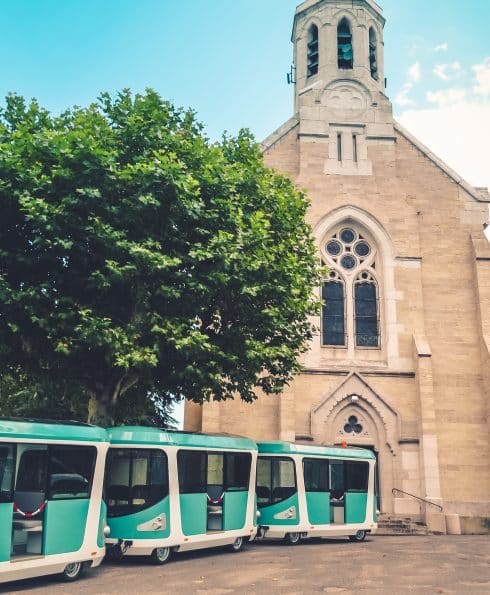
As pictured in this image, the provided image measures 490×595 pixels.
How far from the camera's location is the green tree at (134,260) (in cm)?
1424

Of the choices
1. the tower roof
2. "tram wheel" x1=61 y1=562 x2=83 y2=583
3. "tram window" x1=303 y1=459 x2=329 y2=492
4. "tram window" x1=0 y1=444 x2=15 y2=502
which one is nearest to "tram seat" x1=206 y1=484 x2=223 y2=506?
"tram window" x1=303 y1=459 x2=329 y2=492

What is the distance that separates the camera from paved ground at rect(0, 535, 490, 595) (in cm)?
1104

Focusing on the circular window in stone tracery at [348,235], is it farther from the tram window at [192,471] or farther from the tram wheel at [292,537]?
the tram window at [192,471]

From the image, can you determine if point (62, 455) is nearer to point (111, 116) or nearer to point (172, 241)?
point (172, 241)

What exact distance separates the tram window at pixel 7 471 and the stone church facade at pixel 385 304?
12613 mm

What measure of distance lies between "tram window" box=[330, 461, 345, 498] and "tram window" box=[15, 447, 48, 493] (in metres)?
9.84

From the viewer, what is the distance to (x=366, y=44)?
29969 mm

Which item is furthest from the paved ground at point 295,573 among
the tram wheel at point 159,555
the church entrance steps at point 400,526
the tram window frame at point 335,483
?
the church entrance steps at point 400,526

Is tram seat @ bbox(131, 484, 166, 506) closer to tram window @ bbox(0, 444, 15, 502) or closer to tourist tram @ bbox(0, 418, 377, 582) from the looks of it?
tourist tram @ bbox(0, 418, 377, 582)

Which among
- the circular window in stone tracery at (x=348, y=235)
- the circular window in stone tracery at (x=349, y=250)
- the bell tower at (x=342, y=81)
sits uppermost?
the bell tower at (x=342, y=81)

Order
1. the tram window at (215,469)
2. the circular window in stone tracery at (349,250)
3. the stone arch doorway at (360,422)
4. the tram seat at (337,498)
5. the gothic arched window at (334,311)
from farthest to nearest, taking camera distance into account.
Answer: the circular window in stone tracery at (349,250), the gothic arched window at (334,311), the stone arch doorway at (360,422), the tram seat at (337,498), the tram window at (215,469)

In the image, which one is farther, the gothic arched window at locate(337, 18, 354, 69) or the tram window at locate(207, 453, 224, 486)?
the gothic arched window at locate(337, 18, 354, 69)

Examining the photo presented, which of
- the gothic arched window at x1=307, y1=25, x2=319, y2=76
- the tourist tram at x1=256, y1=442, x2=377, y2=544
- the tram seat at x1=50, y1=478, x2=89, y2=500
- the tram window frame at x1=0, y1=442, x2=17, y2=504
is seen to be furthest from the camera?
the gothic arched window at x1=307, y1=25, x2=319, y2=76

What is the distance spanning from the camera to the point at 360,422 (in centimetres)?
2456
